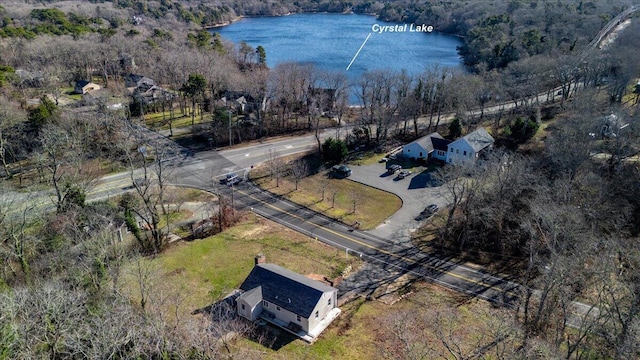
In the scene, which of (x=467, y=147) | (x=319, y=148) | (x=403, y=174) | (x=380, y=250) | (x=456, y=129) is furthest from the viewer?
(x=456, y=129)

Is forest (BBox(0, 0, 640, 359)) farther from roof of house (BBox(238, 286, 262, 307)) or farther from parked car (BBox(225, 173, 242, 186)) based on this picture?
parked car (BBox(225, 173, 242, 186))

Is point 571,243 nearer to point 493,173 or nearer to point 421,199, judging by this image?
point 493,173

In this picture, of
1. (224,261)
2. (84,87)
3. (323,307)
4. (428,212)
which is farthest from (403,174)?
(84,87)

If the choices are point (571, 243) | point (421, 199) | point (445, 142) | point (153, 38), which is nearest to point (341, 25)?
point (153, 38)

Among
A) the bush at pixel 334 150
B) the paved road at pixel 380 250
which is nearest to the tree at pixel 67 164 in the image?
the paved road at pixel 380 250

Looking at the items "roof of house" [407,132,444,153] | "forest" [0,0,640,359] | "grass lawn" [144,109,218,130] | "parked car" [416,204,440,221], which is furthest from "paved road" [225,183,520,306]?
"grass lawn" [144,109,218,130]

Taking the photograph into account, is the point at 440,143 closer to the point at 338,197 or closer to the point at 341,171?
the point at 341,171

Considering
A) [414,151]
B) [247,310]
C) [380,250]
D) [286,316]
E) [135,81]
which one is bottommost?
[380,250]
